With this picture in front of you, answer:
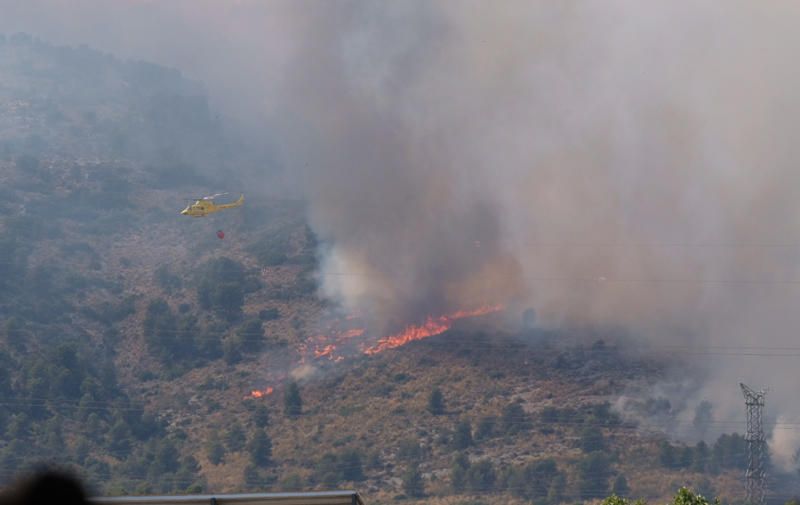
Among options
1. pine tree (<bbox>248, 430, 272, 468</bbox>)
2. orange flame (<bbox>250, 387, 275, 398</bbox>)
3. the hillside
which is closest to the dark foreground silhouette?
the hillside

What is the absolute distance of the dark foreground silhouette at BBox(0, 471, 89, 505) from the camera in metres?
33.9

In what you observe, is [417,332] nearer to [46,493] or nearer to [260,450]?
[260,450]

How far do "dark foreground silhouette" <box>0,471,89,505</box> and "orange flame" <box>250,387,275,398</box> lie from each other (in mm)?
159669

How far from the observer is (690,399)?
595 ft

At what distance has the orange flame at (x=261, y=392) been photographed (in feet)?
641

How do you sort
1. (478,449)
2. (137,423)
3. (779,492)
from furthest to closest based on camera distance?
(137,423)
(478,449)
(779,492)

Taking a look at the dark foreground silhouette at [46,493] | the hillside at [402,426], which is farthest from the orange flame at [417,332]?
the dark foreground silhouette at [46,493]

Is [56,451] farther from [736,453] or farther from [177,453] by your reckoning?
[736,453]

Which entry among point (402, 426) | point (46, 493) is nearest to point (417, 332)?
point (402, 426)

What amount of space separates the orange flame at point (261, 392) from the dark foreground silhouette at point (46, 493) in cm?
15967

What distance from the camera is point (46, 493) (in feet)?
114

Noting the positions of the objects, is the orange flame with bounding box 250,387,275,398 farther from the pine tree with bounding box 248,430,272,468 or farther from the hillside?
the pine tree with bounding box 248,430,272,468

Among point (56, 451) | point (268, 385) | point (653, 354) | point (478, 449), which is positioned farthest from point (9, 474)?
point (653, 354)

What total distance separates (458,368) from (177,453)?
Result: 1722 inches
